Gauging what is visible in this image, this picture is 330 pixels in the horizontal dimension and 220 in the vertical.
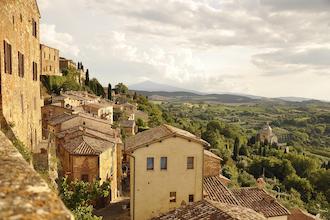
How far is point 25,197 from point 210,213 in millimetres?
13242

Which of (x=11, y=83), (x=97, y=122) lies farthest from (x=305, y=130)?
(x=11, y=83)

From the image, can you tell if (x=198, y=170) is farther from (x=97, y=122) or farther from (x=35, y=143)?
(x=97, y=122)

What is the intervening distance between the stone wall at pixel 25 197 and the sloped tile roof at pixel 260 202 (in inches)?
878

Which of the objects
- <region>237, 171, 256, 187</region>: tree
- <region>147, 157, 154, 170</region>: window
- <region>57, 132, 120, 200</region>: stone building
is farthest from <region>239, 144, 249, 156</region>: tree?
<region>147, 157, 154, 170</region>: window

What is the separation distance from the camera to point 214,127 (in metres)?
107

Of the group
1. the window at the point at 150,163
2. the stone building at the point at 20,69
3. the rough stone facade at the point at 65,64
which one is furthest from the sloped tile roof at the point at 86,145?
the rough stone facade at the point at 65,64

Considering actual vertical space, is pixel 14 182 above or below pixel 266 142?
above

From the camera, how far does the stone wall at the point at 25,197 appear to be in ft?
11.5

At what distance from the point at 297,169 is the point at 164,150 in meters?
66.2

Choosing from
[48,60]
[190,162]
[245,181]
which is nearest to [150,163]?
[190,162]

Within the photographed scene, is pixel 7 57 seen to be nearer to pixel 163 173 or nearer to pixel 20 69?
pixel 20 69

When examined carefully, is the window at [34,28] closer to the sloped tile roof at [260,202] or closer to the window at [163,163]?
the window at [163,163]

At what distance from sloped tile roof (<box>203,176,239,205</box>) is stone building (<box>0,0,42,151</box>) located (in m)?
11.6

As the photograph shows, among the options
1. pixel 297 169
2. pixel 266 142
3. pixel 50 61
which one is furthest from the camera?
pixel 266 142
